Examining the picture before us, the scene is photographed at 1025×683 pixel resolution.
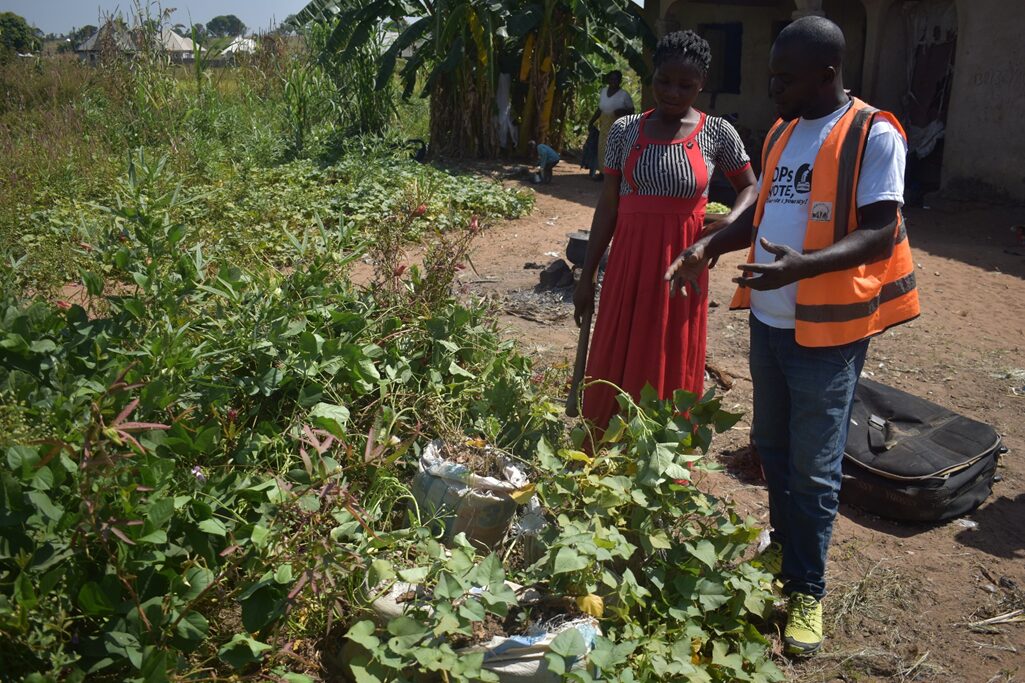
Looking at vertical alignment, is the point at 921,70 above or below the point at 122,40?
below

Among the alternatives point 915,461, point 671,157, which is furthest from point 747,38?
point 671,157

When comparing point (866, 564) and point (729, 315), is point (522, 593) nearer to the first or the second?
point (866, 564)

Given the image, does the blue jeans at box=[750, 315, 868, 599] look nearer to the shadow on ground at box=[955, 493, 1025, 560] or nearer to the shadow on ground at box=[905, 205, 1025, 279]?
the shadow on ground at box=[955, 493, 1025, 560]

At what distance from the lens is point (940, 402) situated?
15.3 feet

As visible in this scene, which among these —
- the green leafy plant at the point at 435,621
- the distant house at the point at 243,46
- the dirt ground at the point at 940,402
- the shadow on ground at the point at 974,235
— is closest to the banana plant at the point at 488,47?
the distant house at the point at 243,46

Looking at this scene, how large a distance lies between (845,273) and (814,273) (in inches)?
5.6

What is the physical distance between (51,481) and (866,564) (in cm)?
279

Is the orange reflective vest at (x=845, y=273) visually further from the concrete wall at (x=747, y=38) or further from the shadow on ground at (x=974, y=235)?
the concrete wall at (x=747, y=38)

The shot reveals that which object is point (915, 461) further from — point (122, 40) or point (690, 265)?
point (122, 40)

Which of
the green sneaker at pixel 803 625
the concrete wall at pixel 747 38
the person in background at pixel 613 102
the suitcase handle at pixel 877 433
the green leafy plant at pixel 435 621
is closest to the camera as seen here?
the green leafy plant at pixel 435 621

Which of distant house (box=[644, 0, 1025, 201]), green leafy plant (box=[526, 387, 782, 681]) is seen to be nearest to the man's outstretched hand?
green leafy plant (box=[526, 387, 782, 681])

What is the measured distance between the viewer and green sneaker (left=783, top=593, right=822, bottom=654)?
2.57 meters

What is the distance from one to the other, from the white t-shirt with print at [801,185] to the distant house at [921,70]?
7808mm

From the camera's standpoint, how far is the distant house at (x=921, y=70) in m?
8.81
